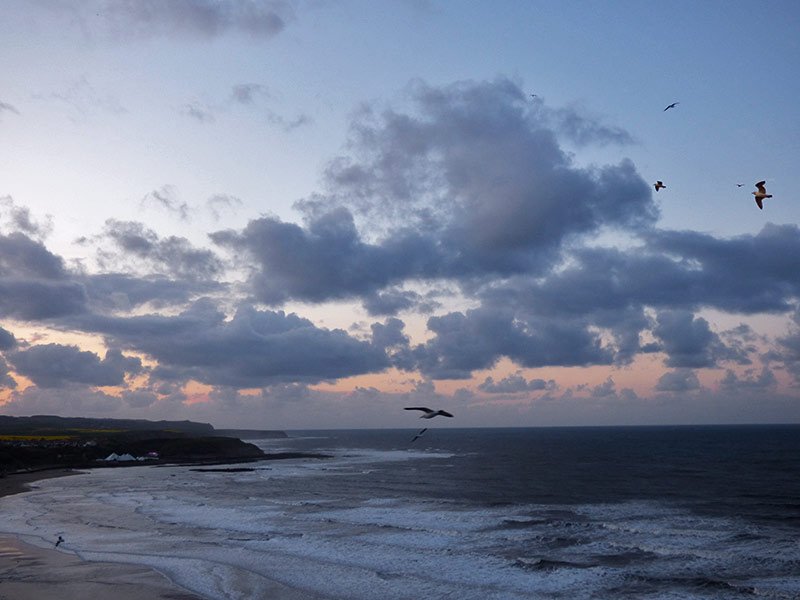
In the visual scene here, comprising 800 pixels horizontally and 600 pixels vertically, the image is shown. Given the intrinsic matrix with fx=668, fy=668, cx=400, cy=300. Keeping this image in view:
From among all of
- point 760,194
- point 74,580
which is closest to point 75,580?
point 74,580

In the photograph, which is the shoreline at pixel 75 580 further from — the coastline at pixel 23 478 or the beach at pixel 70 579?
the coastline at pixel 23 478

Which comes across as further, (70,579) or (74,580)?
(70,579)

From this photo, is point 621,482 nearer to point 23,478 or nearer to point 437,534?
point 437,534

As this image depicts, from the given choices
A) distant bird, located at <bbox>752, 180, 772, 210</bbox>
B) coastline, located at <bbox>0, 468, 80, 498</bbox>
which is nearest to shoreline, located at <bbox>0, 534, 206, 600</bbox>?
distant bird, located at <bbox>752, 180, 772, 210</bbox>

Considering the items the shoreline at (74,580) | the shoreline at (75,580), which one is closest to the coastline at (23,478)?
the shoreline at (75,580)

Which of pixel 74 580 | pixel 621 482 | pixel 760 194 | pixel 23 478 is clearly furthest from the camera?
pixel 23 478

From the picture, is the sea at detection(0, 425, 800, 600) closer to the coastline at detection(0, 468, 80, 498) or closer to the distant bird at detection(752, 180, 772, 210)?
the coastline at detection(0, 468, 80, 498)
